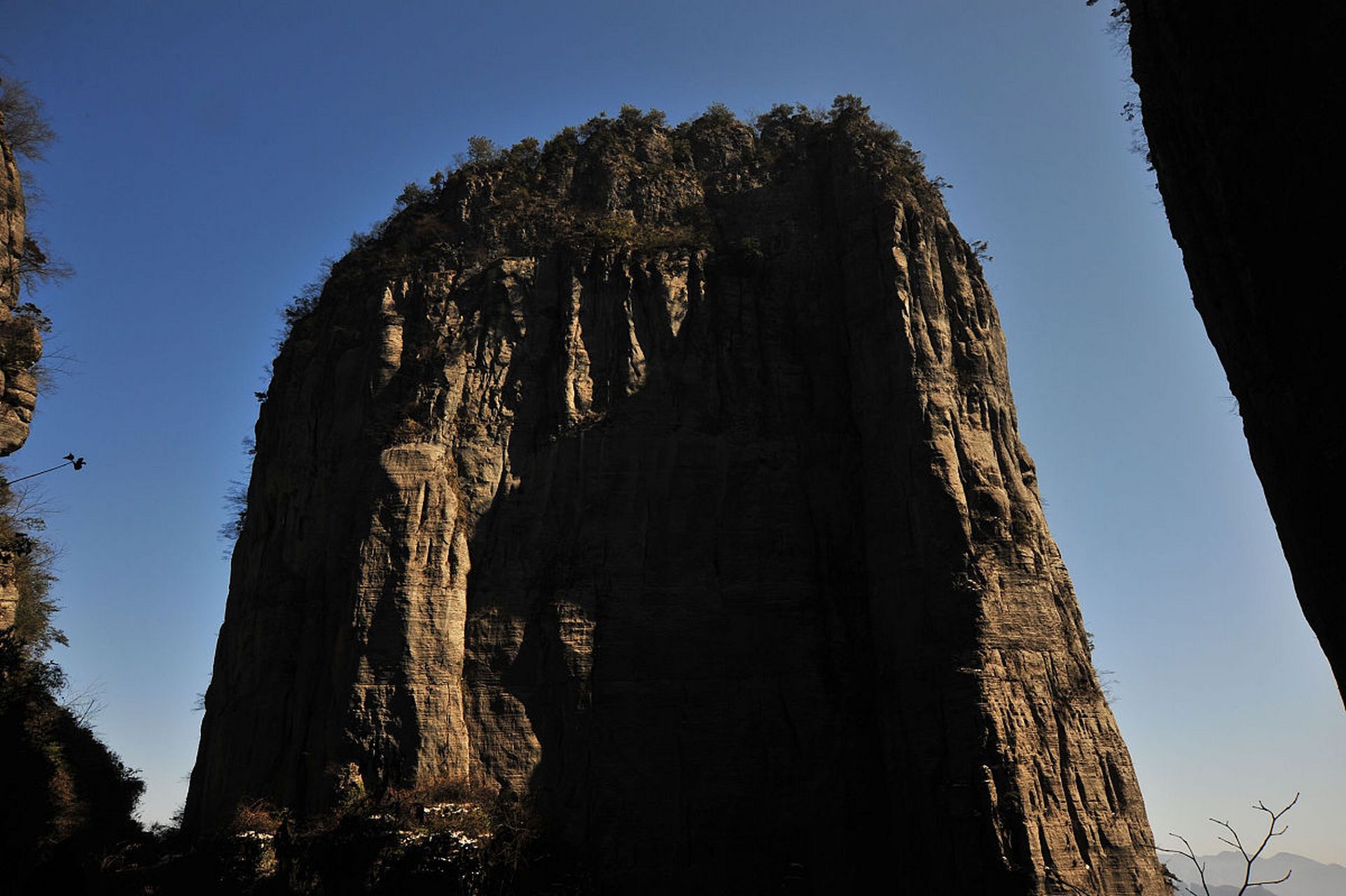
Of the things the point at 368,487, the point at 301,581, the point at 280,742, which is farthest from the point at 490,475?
the point at 280,742

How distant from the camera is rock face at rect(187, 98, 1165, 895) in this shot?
2078 cm

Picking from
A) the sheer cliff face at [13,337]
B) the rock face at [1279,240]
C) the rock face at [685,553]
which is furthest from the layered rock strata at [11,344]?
the rock face at [1279,240]

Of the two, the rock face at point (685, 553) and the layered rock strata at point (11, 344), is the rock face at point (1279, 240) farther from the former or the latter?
the layered rock strata at point (11, 344)

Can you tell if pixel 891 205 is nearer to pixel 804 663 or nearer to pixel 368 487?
pixel 804 663

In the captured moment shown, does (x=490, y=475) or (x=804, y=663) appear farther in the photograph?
(x=490, y=475)

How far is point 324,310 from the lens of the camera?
30.2 meters

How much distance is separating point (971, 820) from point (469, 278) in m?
18.6

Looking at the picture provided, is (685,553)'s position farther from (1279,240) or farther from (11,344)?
(1279,240)

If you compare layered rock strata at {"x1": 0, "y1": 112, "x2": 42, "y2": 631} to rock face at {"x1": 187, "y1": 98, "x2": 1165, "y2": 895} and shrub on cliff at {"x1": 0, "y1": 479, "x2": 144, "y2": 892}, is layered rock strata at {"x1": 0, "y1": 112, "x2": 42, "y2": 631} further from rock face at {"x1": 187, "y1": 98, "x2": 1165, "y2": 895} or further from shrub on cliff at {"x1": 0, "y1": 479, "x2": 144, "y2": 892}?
rock face at {"x1": 187, "y1": 98, "x2": 1165, "y2": 895}

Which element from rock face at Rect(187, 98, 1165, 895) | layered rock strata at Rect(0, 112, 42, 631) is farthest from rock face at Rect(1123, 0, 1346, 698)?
layered rock strata at Rect(0, 112, 42, 631)

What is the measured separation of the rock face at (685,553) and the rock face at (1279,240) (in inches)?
589

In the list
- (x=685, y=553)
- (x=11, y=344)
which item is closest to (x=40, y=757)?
(x=11, y=344)

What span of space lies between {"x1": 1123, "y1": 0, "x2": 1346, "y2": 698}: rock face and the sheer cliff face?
1962cm

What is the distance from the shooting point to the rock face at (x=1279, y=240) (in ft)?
16.2
